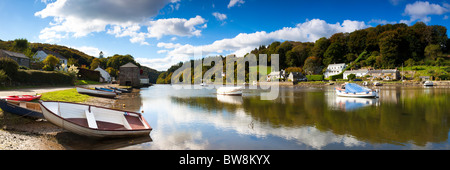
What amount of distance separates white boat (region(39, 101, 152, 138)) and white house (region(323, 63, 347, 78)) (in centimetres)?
10917

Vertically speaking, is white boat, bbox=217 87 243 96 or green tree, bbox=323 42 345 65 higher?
green tree, bbox=323 42 345 65

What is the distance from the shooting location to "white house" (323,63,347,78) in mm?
104331

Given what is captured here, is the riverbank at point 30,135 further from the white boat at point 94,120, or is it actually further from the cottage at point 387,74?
the cottage at point 387,74

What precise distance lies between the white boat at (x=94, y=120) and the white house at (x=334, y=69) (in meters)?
109

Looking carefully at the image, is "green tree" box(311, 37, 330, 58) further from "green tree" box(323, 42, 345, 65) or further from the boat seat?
the boat seat

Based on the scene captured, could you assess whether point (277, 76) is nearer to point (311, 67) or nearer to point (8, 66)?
point (311, 67)

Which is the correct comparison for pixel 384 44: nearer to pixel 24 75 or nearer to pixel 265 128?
pixel 265 128

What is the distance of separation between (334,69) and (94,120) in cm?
11363

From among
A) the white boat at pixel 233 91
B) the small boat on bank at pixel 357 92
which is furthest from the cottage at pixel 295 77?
the small boat on bank at pixel 357 92

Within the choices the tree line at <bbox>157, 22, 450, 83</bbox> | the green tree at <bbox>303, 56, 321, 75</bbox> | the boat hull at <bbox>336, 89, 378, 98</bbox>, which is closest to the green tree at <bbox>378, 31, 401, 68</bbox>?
the tree line at <bbox>157, 22, 450, 83</bbox>

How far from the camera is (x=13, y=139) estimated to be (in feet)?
27.0

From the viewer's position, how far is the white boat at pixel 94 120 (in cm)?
878
